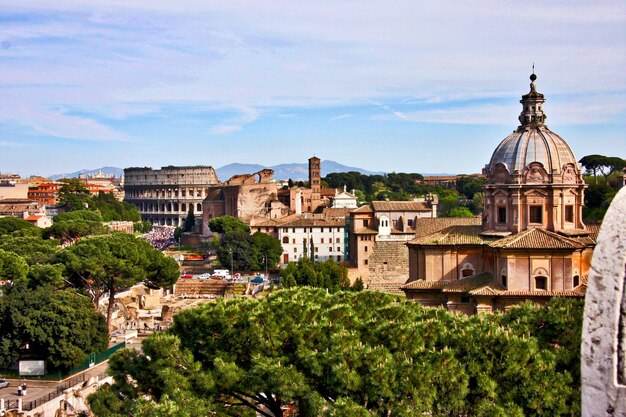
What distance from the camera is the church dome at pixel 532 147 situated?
26.6 m

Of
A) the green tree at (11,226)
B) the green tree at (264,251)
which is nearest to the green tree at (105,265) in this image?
the green tree at (264,251)

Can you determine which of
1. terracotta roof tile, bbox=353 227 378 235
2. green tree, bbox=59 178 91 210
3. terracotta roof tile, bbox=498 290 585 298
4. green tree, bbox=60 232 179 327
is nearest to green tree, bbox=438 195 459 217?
terracotta roof tile, bbox=353 227 378 235

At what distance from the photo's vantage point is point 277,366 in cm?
1295

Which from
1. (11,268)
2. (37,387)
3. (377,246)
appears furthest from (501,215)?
(377,246)

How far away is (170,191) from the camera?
123000mm

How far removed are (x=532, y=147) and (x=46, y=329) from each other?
18138 millimetres

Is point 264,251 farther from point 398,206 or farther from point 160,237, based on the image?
point 160,237

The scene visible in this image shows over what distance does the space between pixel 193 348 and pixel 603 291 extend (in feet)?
42.9

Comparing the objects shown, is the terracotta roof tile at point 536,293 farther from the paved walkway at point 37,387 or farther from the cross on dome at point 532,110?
the paved walkway at point 37,387

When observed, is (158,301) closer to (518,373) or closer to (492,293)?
(492,293)

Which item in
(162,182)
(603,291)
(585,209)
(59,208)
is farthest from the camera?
(162,182)

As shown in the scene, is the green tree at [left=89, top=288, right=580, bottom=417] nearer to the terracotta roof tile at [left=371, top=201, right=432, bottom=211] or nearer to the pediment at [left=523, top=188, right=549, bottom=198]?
the pediment at [left=523, top=188, right=549, bottom=198]

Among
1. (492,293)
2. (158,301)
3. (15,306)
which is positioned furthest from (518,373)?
(158,301)

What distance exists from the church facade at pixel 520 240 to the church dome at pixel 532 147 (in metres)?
0.03
